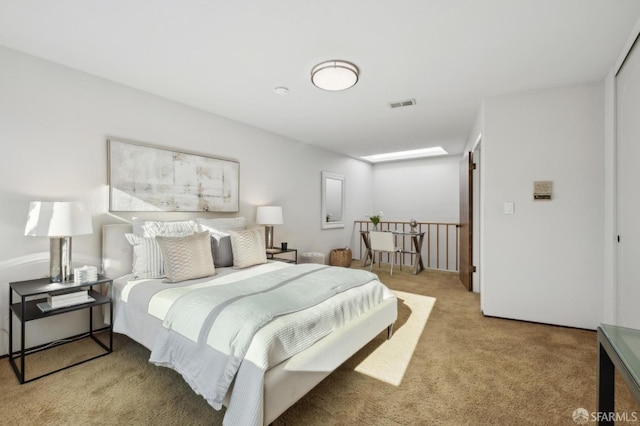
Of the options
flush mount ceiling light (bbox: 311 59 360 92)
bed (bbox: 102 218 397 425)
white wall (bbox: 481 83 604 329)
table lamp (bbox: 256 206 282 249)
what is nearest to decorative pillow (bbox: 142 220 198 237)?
bed (bbox: 102 218 397 425)

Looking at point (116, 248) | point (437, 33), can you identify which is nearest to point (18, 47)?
point (116, 248)

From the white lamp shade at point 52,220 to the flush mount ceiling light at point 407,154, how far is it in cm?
556

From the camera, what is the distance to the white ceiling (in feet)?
6.01

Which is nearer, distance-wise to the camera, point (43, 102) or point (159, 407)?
point (159, 407)

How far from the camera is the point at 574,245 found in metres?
2.94

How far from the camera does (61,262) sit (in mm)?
2387

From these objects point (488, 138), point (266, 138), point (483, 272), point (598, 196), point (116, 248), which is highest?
point (266, 138)

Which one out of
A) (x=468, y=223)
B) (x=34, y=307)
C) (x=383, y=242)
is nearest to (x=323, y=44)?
(x=34, y=307)

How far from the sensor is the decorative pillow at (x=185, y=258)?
2482 millimetres

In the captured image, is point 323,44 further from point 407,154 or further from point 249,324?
point 407,154

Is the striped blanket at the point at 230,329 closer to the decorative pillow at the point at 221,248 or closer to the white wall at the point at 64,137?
the decorative pillow at the point at 221,248

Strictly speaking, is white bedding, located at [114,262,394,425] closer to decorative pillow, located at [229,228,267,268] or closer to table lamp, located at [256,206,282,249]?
decorative pillow, located at [229,228,267,268]

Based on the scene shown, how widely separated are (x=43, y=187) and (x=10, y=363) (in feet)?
4.50

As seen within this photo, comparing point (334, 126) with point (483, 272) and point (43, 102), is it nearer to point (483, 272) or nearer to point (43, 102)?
point (483, 272)
